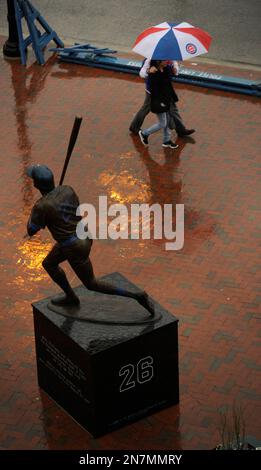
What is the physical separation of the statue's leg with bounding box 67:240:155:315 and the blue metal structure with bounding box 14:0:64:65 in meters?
10.2

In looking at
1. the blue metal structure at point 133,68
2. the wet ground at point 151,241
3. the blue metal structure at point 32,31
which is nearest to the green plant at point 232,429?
the wet ground at point 151,241

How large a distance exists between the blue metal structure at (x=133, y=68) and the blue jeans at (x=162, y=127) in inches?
95.4

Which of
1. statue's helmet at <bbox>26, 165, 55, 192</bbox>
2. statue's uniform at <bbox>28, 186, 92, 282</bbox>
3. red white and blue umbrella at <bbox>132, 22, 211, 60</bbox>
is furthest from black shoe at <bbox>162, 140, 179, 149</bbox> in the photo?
statue's helmet at <bbox>26, 165, 55, 192</bbox>

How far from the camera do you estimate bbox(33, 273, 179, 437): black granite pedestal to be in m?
13.8

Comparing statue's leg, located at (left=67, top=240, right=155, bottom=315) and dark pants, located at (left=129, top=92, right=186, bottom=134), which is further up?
dark pants, located at (left=129, top=92, right=186, bottom=134)

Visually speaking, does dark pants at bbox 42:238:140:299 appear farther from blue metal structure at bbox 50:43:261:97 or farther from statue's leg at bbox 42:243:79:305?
blue metal structure at bbox 50:43:261:97

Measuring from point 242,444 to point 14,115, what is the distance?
10.3 metres

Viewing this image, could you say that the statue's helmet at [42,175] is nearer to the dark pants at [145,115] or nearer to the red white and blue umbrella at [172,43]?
the red white and blue umbrella at [172,43]

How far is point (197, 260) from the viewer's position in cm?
1728

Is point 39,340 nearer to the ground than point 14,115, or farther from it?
nearer to the ground

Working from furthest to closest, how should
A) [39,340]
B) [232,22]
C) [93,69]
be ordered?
[232,22] < [93,69] < [39,340]

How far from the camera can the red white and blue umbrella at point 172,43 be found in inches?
748

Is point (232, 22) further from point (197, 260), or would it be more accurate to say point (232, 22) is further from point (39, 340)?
point (39, 340)
